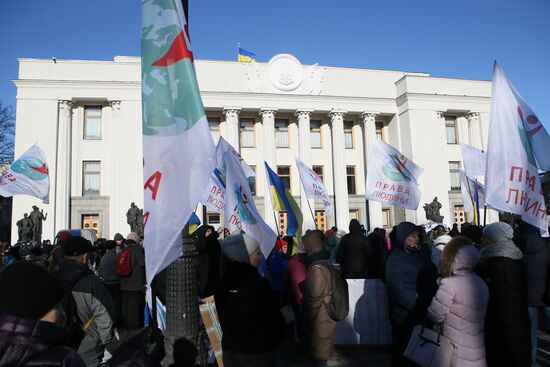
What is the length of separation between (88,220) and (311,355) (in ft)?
92.7

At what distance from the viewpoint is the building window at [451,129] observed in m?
35.7

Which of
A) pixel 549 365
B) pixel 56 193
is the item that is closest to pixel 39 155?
pixel 549 365

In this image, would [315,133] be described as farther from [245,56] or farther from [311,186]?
[311,186]

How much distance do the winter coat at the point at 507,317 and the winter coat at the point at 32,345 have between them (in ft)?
11.3

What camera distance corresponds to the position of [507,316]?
355 cm

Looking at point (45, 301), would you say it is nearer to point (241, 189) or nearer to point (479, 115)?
point (241, 189)

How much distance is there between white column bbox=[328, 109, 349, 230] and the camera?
104 feet

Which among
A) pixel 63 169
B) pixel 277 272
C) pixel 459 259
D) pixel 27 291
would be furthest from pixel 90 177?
pixel 27 291

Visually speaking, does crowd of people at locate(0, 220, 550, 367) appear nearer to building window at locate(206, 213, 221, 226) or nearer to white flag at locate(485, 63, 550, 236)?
white flag at locate(485, 63, 550, 236)

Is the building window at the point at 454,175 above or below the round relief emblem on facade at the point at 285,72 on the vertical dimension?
below

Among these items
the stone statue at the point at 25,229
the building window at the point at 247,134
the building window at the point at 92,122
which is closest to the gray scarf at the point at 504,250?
the stone statue at the point at 25,229

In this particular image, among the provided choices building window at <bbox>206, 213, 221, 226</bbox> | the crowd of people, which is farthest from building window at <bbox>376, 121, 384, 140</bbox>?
the crowd of people

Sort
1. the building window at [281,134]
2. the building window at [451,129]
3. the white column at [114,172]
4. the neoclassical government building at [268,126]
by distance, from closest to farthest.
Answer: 1. the white column at [114,172]
2. the neoclassical government building at [268,126]
3. the building window at [281,134]
4. the building window at [451,129]

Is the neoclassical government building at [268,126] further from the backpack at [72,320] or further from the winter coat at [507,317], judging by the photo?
the winter coat at [507,317]
